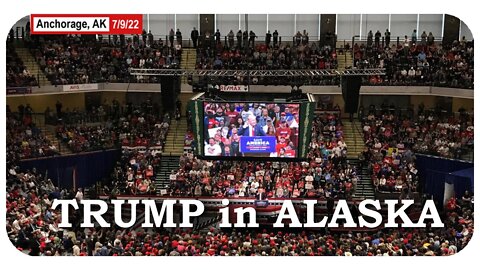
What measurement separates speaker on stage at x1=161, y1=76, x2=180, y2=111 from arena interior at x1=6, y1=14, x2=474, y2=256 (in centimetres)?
6

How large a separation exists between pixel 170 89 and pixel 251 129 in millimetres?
2112

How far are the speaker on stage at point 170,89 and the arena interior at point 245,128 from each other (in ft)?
0.19

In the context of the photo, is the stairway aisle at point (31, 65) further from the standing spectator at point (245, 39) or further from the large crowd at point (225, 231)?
the standing spectator at point (245, 39)

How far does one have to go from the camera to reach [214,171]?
1362 centimetres

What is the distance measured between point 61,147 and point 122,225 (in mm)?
4533

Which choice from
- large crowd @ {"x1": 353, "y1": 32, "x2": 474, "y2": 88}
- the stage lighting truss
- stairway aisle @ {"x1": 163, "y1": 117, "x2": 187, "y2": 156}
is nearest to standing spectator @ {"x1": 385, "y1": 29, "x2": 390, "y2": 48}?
large crowd @ {"x1": 353, "y1": 32, "x2": 474, "y2": 88}

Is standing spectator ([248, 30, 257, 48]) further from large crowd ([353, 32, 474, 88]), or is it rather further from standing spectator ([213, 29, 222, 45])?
large crowd ([353, 32, 474, 88])

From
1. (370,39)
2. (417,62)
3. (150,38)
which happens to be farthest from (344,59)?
(150,38)

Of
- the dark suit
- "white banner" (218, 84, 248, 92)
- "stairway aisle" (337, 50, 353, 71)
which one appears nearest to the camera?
the dark suit

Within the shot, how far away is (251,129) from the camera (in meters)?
12.3

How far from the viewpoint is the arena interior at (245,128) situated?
11.2 metres

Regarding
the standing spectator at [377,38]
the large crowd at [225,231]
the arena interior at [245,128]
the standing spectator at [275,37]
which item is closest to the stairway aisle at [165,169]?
the arena interior at [245,128]

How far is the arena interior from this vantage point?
36.7ft

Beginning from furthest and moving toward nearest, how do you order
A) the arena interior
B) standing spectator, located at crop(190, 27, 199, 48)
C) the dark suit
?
standing spectator, located at crop(190, 27, 199, 48) < the dark suit < the arena interior
